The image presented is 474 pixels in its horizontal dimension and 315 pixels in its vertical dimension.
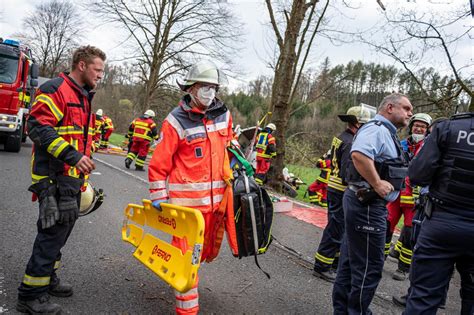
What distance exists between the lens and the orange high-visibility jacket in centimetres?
299

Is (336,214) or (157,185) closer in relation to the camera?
(157,185)

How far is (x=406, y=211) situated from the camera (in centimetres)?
505

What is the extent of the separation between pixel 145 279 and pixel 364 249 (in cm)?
213

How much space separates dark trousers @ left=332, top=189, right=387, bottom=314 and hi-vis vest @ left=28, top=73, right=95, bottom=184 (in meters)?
2.21

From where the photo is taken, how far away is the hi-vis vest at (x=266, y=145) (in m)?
11.1

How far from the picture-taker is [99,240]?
15.8 feet

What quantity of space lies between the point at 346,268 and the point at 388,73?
58.0 m

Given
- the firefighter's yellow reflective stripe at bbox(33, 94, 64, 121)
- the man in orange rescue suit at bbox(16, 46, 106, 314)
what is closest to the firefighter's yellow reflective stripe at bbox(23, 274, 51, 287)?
the man in orange rescue suit at bbox(16, 46, 106, 314)

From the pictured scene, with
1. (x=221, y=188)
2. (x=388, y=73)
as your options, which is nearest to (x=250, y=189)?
(x=221, y=188)

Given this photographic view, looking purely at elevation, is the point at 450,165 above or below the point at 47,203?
above

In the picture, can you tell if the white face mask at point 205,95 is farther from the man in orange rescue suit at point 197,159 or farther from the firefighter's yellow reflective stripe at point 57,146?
the firefighter's yellow reflective stripe at point 57,146

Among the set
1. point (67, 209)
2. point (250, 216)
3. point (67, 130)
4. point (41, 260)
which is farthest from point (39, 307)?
point (250, 216)

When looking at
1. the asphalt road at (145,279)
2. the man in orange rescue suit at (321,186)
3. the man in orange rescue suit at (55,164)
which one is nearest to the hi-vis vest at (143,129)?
the man in orange rescue suit at (321,186)

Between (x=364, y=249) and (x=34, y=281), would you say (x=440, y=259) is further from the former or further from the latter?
(x=34, y=281)
